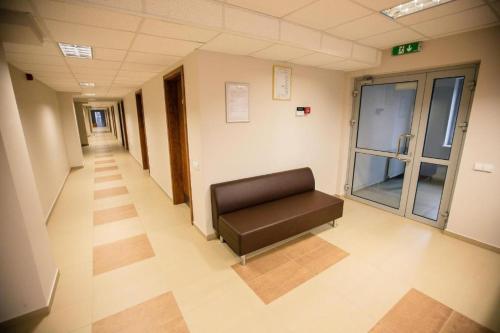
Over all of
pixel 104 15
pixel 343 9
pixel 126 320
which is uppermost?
pixel 343 9

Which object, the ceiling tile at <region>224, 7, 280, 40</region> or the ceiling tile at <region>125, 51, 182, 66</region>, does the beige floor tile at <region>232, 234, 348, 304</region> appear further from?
the ceiling tile at <region>125, 51, 182, 66</region>


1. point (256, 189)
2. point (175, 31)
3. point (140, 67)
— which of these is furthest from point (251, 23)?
point (140, 67)

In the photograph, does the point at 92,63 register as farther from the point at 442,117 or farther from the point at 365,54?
the point at 442,117

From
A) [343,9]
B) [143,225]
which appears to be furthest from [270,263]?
[343,9]

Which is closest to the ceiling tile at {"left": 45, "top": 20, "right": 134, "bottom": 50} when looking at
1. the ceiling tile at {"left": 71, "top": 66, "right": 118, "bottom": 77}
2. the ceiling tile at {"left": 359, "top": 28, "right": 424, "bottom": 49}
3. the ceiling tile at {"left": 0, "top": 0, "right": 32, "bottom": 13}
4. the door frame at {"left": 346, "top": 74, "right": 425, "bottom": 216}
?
the ceiling tile at {"left": 0, "top": 0, "right": 32, "bottom": 13}

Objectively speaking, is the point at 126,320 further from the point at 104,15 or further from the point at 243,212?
the point at 104,15

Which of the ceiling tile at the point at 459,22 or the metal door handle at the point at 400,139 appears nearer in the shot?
the ceiling tile at the point at 459,22

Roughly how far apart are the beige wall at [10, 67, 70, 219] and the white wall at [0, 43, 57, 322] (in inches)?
82.4

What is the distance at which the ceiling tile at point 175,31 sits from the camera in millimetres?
1996

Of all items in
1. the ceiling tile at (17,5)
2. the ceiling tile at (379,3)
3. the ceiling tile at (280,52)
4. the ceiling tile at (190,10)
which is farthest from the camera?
the ceiling tile at (280,52)

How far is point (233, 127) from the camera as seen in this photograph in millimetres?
3225

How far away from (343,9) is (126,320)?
362 cm

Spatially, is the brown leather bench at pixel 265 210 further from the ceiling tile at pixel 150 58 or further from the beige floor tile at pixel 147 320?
the ceiling tile at pixel 150 58

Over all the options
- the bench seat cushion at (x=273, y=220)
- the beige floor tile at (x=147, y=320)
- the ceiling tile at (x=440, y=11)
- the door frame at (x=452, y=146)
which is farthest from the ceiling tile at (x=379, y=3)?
the beige floor tile at (x=147, y=320)
